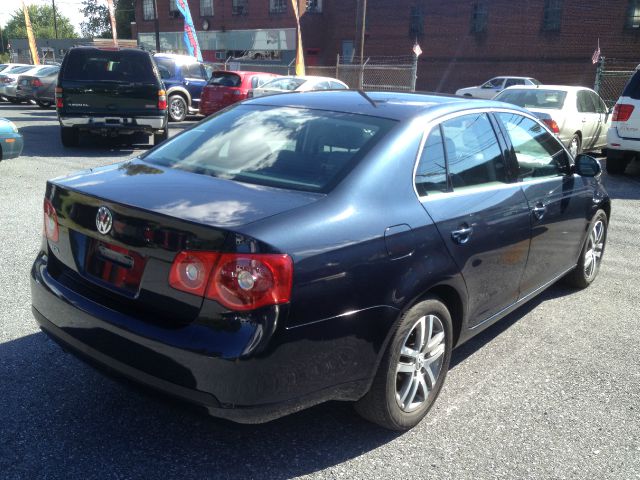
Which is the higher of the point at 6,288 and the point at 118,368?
the point at 118,368

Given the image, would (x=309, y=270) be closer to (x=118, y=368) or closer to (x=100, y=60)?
(x=118, y=368)

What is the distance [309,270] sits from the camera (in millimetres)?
2434

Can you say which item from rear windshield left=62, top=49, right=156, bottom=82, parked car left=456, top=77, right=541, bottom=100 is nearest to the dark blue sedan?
rear windshield left=62, top=49, right=156, bottom=82

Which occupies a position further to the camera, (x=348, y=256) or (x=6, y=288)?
(x=6, y=288)

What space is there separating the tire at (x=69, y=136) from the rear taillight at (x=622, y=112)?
10.0 metres

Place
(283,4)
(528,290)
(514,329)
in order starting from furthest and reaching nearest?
1. (283,4)
2. (514,329)
3. (528,290)

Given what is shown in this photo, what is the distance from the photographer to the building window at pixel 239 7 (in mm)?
45594

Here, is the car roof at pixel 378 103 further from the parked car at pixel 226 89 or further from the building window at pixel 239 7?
the building window at pixel 239 7

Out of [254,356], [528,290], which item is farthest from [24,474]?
[528,290]

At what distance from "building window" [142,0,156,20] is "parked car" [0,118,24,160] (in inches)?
1884

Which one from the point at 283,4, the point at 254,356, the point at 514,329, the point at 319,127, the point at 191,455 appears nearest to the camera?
the point at 254,356

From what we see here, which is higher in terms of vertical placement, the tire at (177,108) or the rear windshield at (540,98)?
the rear windshield at (540,98)

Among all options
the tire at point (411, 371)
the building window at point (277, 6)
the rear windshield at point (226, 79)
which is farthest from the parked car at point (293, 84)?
the building window at point (277, 6)

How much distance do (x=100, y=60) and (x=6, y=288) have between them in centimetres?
824
